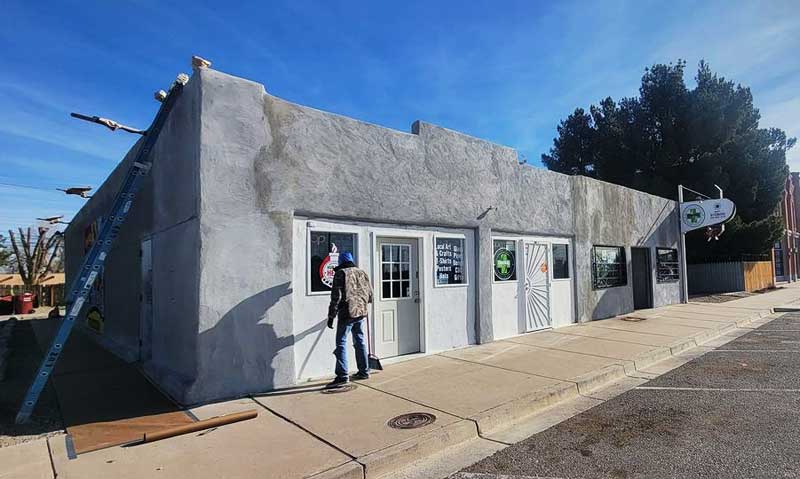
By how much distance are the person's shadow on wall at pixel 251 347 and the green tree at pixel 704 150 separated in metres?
26.6

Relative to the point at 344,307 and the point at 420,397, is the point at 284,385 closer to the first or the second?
the point at 344,307

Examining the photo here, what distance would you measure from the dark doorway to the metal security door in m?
6.55

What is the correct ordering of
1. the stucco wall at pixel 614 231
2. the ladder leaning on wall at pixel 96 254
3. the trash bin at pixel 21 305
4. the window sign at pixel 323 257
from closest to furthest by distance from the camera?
the ladder leaning on wall at pixel 96 254, the window sign at pixel 323 257, the stucco wall at pixel 614 231, the trash bin at pixel 21 305

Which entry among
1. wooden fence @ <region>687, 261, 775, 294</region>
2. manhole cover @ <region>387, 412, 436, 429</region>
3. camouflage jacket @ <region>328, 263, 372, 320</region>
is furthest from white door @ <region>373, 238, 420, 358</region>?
wooden fence @ <region>687, 261, 775, 294</region>

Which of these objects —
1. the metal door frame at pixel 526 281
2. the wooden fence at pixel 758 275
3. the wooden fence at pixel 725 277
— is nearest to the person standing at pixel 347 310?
the metal door frame at pixel 526 281

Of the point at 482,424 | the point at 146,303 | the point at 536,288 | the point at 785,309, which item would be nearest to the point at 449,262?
the point at 536,288

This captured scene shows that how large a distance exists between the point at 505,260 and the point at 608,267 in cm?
509

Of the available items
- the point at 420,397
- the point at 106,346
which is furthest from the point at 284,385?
the point at 106,346

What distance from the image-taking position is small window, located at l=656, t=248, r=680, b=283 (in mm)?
17156

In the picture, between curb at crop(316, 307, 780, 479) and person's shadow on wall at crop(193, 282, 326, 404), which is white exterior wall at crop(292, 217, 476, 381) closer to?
person's shadow on wall at crop(193, 282, 326, 404)

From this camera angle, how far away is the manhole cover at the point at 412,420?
16.7 feet

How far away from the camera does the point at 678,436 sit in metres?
4.93

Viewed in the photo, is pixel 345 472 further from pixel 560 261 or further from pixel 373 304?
pixel 560 261

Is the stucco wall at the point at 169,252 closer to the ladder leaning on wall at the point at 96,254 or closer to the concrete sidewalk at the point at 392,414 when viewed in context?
the ladder leaning on wall at the point at 96,254
